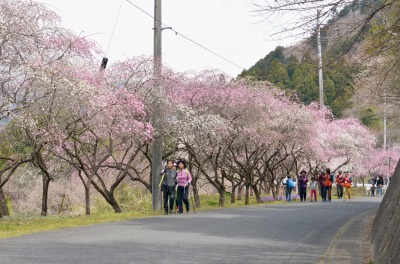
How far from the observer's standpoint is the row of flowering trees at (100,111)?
21.7 metres

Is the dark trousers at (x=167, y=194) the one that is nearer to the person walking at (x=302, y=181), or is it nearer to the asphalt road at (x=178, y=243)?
the asphalt road at (x=178, y=243)

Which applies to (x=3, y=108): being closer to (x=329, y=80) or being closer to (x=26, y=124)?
(x=26, y=124)

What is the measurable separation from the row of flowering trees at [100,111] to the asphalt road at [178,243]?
707 centimetres

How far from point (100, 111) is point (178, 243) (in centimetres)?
1291

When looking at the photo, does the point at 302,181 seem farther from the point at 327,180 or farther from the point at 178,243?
the point at 178,243

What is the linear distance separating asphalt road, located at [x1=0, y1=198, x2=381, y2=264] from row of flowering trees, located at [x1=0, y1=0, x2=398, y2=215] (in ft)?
23.2

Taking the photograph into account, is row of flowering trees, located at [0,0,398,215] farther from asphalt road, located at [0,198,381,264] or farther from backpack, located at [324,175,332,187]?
asphalt road, located at [0,198,381,264]

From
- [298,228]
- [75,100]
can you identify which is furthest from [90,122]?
[298,228]

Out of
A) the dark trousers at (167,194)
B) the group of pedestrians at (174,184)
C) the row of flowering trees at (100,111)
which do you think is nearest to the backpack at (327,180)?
the row of flowering trees at (100,111)

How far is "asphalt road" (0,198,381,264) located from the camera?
10.2m

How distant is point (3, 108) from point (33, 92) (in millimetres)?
1569

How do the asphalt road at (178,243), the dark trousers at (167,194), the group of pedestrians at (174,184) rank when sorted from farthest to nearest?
the group of pedestrians at (174,184) < the dark trousers at (167,194) < the asphalt road at (178,243)

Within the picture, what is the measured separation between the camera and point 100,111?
24.6 meters

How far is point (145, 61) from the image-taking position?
29125 mm
